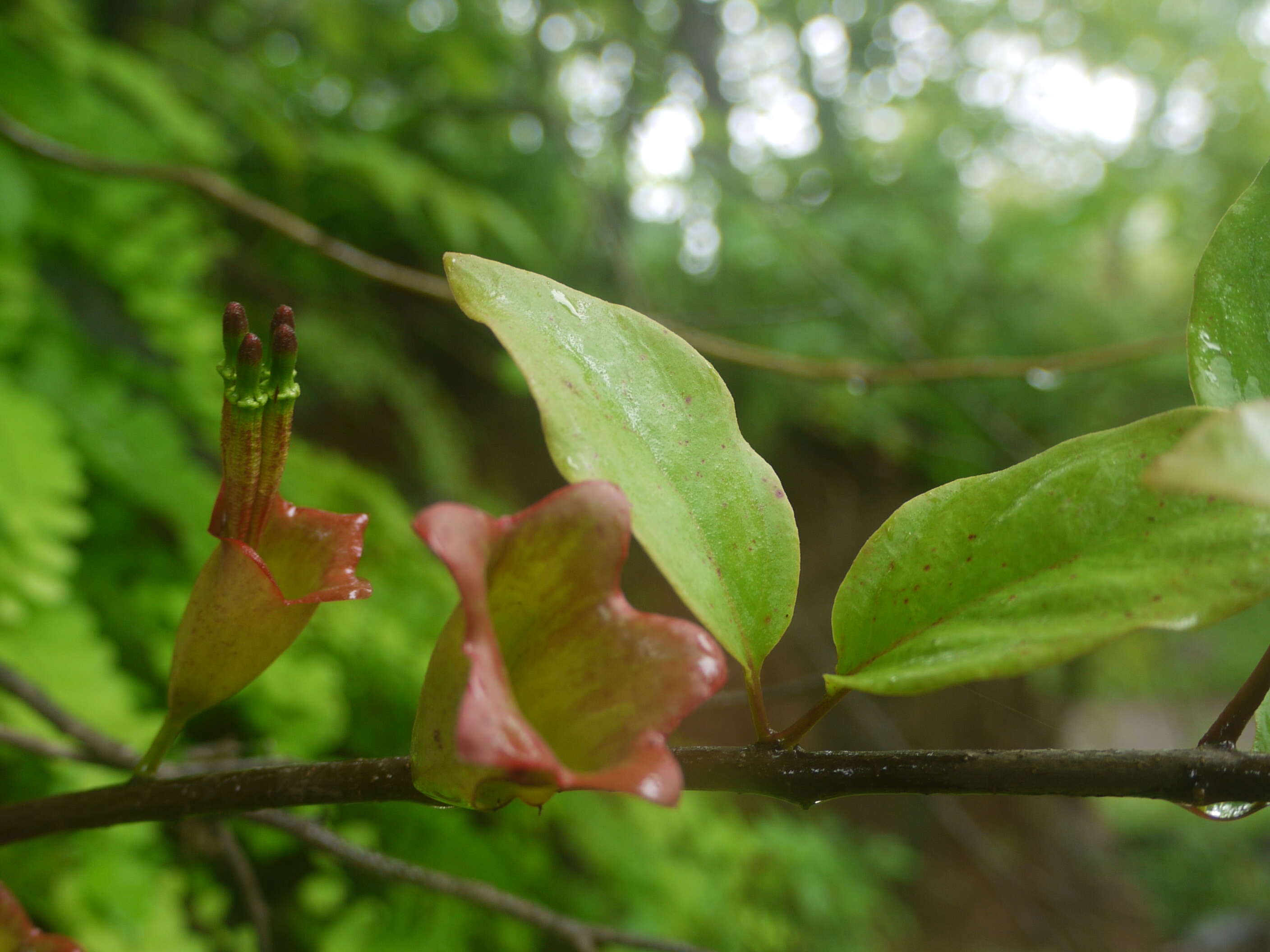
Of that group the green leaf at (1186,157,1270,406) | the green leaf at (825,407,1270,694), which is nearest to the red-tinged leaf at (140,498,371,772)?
the green leaf at (825,407,1270,694)

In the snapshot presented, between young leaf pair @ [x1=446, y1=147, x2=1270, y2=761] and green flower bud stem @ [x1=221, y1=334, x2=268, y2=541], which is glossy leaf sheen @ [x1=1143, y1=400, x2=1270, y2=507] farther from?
green flower bud stem @ [x1=221, y1=334, x2=268, y2=541]

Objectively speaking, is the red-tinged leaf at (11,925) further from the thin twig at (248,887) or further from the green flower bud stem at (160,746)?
the thin twig at (248,887)

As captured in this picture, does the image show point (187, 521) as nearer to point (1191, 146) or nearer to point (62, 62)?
point (62, 62)

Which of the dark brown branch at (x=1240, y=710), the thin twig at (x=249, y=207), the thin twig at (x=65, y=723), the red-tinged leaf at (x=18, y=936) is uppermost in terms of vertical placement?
the thin twig at (x=249, y=207)

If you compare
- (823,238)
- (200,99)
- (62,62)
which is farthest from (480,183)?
(62,62)

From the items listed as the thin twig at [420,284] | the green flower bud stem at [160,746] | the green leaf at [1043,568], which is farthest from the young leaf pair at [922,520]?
the thin twig at [420,284]
